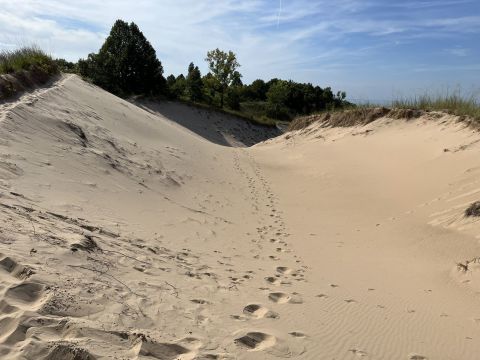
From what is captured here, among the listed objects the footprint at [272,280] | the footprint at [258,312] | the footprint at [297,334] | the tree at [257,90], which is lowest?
the footprint at [272,280]

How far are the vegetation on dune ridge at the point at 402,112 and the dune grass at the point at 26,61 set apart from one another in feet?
37.2

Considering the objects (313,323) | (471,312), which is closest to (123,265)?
(313,323)

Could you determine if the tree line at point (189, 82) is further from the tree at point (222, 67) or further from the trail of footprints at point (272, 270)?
the trail of footprints at point (272, 270)

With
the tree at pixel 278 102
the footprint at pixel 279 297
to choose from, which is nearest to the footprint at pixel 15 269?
the footprint at pixel 279 297

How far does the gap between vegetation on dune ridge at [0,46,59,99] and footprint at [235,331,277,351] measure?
884 cm

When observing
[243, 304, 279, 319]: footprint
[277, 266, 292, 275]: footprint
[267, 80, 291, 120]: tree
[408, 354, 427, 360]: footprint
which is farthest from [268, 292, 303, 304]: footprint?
[267, 80, 291, 120]: tree

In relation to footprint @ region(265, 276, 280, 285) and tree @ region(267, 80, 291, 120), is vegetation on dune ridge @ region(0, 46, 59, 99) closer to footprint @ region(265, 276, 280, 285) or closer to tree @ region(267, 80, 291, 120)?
footprint @ region(265, 276, 280, 285)

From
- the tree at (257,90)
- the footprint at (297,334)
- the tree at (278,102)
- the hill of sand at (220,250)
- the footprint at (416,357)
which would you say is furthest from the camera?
the tree at (257,90)

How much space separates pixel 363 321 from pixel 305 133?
1729 centimetres

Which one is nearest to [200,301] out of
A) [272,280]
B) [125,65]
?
[272,280]

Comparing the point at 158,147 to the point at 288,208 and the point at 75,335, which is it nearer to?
the point at 288,208

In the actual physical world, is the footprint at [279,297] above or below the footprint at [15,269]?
below

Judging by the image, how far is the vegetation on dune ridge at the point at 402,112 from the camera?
12.8m

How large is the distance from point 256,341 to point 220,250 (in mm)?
2678
